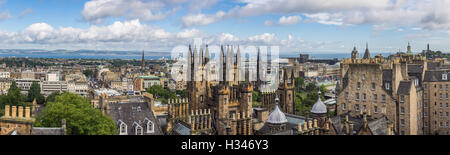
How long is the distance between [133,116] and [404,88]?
36796 mm

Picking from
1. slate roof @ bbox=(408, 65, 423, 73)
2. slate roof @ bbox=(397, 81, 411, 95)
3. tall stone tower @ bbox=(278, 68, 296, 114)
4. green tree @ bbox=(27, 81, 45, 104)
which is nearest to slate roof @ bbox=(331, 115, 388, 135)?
slate roof @ bbox=(397, 81, 411, 95)

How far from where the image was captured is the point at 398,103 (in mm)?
47281

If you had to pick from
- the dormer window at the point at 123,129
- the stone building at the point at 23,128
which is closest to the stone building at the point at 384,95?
the dormer window at the point at 123,129

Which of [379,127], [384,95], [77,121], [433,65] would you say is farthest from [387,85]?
[77,121]

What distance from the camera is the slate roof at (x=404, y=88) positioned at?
46.7 meters

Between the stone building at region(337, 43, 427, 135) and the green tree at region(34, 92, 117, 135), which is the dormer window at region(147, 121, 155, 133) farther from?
the stone building at region(337, 43, 427, 135)

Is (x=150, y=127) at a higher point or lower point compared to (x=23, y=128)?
lower

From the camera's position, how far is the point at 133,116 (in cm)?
5056

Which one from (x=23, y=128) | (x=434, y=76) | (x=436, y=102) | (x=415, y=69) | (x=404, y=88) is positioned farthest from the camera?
(x=415, y=69)

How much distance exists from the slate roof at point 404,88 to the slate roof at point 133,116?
105 ft

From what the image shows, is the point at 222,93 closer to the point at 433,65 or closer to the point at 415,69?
the point at 415,69

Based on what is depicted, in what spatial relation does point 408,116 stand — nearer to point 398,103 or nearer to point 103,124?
point 398,103
